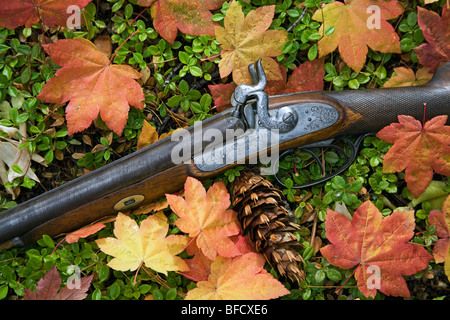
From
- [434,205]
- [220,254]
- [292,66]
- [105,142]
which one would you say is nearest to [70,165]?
[105,142]

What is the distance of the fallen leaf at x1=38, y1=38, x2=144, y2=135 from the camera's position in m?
2.12

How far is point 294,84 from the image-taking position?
2.29 m

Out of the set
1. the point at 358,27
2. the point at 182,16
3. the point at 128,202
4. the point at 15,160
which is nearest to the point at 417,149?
the point at 358,27

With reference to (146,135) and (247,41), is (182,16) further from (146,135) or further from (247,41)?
(146,135)

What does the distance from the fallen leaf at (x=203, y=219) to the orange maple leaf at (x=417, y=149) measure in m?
0.92

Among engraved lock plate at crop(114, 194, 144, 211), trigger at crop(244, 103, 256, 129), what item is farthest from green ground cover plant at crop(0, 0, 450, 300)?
trigger at crop(244, 103, 256, 129)

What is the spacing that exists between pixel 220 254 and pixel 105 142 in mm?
949

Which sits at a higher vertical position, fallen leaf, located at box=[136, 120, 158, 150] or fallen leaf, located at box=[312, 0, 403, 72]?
fallen leaf, located at box=[312, 0, 403, 72]

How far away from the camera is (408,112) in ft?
6.75

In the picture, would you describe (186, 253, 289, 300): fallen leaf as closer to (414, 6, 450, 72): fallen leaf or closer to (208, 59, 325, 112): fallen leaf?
(208, 59, 325, 112): fallen leaf

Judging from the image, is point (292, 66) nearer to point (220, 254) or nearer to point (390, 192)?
point (390, 192)

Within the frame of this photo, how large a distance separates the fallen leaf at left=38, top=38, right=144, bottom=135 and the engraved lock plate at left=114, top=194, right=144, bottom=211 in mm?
374

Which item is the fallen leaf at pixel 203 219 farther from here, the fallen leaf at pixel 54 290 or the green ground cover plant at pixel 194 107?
the fallen leaf at pixel 54 290

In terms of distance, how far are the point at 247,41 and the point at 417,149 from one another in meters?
1.06
